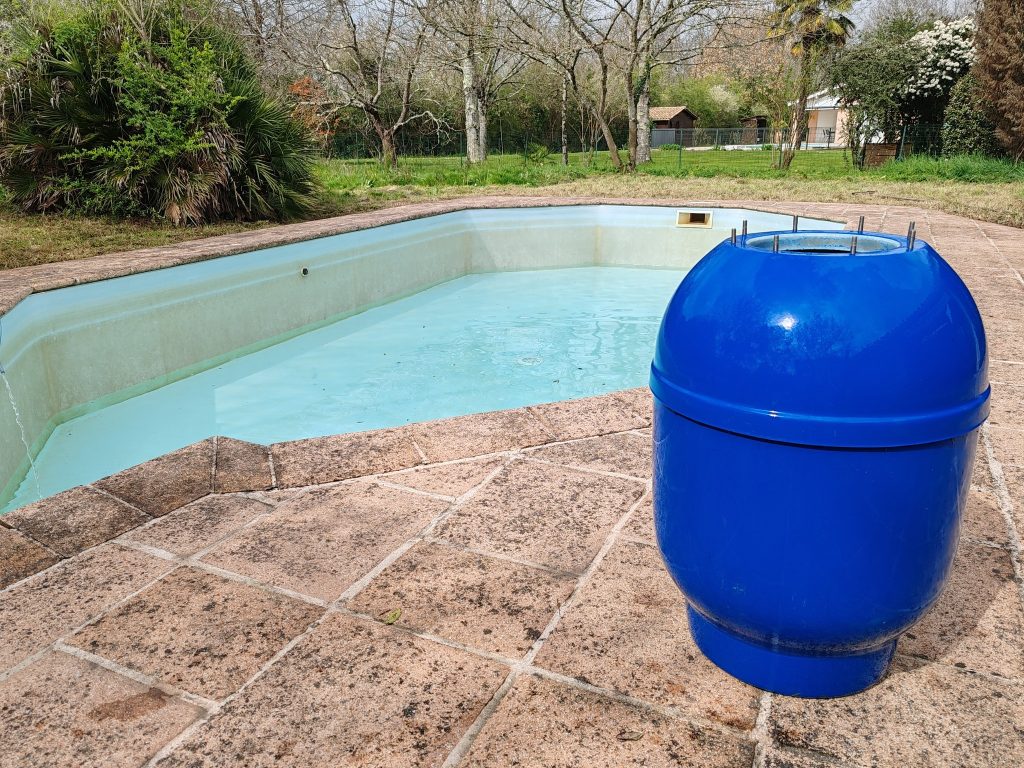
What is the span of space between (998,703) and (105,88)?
9.86 metres

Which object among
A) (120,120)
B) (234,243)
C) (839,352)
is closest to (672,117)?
(120,120)

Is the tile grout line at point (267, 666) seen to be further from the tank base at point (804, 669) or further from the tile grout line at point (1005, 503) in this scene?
the tile grout line at point (1005, 503)

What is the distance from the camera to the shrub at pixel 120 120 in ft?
27.4

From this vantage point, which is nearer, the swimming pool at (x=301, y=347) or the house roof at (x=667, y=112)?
the swimming pool at (x=301, y=347)

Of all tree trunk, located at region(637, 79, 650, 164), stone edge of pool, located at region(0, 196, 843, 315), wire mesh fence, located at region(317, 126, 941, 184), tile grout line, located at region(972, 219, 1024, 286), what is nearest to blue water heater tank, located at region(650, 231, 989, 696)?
stone edge of pool, located at region(0, 196, 843, 315)

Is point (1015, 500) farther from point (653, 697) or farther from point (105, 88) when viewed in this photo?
point (105, 88)

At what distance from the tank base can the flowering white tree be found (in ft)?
72.1

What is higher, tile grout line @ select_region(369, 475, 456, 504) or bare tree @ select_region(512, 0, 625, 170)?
bare tree @ select_region(512, 0, 625, 170)

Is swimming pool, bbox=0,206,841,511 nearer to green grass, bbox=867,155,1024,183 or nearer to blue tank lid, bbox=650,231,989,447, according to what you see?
blue tank lid, bbox=650,231,989,447

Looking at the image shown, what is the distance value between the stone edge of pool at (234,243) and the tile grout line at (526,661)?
399 cm

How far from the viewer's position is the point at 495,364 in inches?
242

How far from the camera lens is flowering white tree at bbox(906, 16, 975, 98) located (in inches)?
753

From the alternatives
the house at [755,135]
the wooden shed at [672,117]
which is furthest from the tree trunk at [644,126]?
the wooden shed at [672,117]

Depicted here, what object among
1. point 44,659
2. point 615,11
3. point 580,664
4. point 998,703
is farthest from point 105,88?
point 615,11
